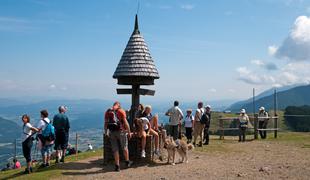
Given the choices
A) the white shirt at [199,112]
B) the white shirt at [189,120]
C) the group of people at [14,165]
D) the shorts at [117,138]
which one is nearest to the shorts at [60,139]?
the shorts at [117,138]

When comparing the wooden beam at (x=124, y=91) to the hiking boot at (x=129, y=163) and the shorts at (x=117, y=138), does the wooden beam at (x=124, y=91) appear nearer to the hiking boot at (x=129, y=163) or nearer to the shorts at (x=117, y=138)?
the shorts at (x=117, y=138)

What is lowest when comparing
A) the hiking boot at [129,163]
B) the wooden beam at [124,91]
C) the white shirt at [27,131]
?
the hiking boot at [129,163]

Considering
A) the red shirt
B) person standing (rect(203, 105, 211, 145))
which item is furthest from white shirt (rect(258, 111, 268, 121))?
the red shirt

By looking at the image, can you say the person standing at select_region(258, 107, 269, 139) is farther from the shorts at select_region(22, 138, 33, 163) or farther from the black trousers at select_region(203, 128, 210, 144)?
the shorts at select_region(22, 138, 33, 163)

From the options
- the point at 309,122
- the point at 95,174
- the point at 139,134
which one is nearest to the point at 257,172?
the point at 139,134

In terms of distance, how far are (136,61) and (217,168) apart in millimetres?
4842

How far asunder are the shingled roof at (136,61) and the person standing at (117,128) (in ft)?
6.40

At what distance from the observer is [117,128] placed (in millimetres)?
A: 12781

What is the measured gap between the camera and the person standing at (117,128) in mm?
12633

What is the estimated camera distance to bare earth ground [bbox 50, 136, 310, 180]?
465 inches

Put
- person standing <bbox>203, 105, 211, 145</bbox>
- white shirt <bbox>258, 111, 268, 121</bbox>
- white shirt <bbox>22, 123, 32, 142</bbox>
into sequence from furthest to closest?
white shirt <bbox>258, 111, 268, 121</bbox>
person standing <bbox>203, 105, 211, 145</bbox>
white shirt <bbox>22, 123, 32, 142</bbox>

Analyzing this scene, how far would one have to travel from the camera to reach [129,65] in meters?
14.5

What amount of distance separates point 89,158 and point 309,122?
1586 inches

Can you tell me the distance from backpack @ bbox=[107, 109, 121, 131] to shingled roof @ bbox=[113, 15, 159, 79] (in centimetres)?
215
